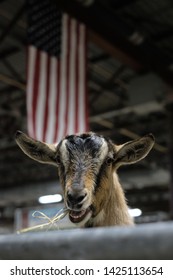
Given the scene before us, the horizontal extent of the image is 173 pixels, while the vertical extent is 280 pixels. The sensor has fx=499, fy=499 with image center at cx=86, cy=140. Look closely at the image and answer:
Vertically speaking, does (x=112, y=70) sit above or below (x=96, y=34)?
above

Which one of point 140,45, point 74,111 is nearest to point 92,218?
point 74,111

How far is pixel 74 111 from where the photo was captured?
5.86 metres

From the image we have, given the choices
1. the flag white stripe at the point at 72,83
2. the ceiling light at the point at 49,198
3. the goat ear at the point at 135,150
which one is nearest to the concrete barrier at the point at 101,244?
the goat ear at the point at 135,150

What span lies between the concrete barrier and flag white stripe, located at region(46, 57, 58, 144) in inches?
188

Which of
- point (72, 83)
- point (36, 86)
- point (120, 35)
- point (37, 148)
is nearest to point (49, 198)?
point (120, 35)

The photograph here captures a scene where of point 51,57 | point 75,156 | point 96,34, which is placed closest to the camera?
point 75,156

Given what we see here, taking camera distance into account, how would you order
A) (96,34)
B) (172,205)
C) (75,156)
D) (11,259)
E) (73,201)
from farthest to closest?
(172,205)
(96,34)
(75,156)
(73,201)
(11,259)

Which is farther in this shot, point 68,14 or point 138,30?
point 138,30

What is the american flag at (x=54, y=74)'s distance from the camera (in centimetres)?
552

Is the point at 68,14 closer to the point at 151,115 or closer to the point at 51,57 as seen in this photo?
the point at 51,57

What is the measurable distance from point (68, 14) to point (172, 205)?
3.71 m

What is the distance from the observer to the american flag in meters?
5.52

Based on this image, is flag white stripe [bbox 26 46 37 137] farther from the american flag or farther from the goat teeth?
the goat teeth
